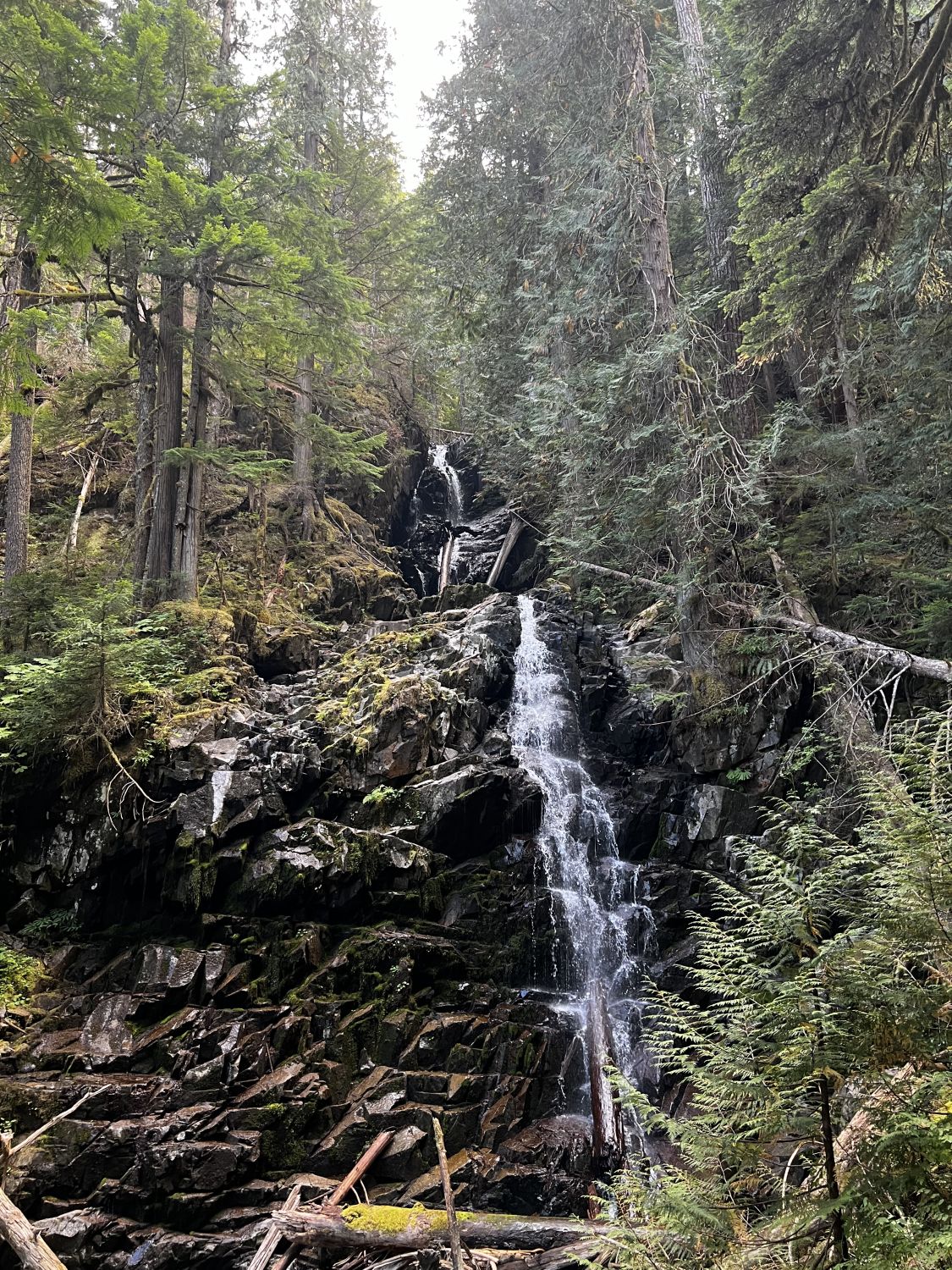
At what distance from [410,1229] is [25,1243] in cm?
273

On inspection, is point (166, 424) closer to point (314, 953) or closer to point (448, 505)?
point (314, 953)

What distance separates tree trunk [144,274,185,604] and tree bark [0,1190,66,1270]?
8.97m

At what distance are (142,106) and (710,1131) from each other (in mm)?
14004

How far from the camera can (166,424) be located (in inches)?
522

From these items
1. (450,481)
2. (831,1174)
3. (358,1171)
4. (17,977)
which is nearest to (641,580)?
(358,1171)

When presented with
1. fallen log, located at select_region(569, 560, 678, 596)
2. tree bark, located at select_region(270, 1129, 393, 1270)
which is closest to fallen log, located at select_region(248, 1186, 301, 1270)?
tree bark, located at select_region(270, 1129, 393, 1270)

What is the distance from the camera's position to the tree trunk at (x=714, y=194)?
1302 centimetres

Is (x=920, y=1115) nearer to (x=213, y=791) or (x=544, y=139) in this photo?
(x=213, y=791)

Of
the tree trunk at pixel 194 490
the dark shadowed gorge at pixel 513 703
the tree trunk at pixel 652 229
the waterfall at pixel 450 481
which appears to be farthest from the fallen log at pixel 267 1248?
the waterfall at pixel 450 481

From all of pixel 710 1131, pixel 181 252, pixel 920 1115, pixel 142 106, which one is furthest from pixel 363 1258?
pixel 142 106

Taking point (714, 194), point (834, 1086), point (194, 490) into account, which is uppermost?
point (714, 194)

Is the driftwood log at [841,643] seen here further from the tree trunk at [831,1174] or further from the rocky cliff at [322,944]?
the tree trunk at [831,1174]

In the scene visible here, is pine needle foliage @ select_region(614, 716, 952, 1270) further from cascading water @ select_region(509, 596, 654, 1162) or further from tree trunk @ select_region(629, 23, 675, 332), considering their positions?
tree trunk @ select_region(629, 23, 675, 332)

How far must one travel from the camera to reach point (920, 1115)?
250cm
